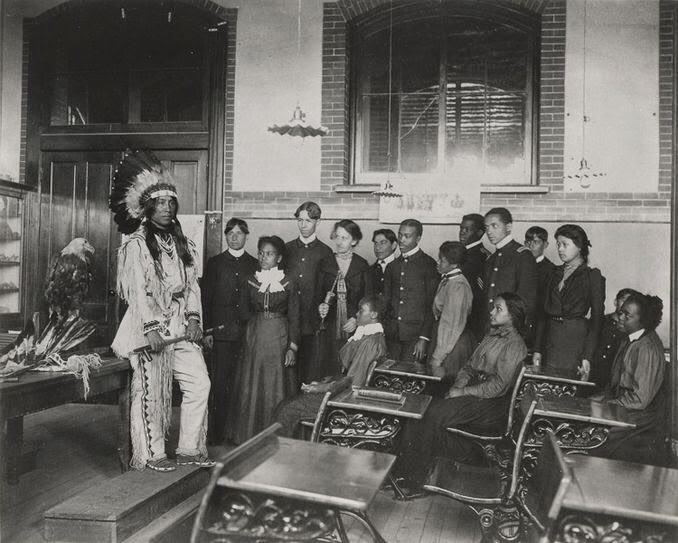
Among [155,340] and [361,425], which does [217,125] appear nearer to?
[155,340]

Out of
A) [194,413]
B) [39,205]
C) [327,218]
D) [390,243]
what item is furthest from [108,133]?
[194,413]

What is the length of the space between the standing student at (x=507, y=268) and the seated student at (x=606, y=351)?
0.58 metres

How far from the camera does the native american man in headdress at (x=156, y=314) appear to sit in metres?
3.88

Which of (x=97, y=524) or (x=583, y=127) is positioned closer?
(x=97, y=524)

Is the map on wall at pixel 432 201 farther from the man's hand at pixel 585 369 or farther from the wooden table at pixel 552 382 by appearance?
the wooden table at pixel 552 382

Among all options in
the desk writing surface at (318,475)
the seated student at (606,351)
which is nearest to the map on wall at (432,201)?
the seated student at (606,351)

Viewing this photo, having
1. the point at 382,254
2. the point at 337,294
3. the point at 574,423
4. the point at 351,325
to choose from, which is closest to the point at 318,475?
the point at 574,423

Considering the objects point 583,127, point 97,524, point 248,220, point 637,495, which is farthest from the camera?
point 248,220

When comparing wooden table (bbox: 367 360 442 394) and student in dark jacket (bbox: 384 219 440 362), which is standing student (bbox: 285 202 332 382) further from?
wooden table (bbox: 367 360 442 394)

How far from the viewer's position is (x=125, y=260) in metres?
3.91

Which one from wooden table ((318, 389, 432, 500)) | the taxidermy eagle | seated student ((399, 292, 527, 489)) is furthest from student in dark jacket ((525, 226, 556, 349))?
the taxidermy eagle

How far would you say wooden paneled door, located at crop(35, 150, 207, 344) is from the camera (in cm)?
692

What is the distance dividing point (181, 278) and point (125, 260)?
0.37m

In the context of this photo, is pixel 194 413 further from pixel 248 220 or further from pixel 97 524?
pixel 248 220
